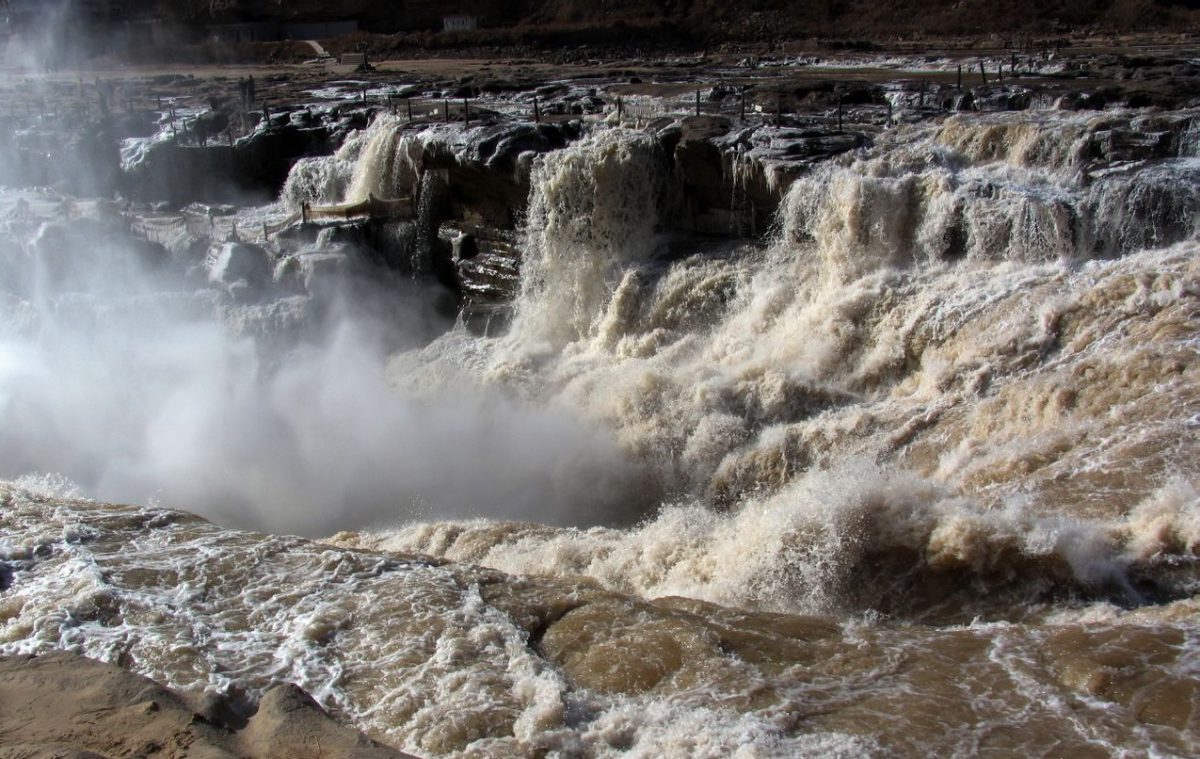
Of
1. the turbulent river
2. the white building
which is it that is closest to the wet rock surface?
the turbulent river

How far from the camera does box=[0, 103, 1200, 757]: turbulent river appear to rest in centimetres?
664

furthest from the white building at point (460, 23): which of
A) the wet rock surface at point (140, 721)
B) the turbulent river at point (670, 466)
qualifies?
the wet rock surface at point (140, 721)

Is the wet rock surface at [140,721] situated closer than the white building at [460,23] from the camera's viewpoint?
Yes

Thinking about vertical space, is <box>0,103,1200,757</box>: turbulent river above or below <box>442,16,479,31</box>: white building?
below

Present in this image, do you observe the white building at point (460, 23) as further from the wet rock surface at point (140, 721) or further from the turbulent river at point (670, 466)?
the wet rock surface at point (140, 721)

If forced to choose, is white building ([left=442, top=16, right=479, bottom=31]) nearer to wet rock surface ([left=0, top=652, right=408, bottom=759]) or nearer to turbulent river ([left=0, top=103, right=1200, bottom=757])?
turbulent river ([left=0, top=103, right=1200, bottom=757])

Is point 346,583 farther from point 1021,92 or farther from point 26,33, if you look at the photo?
point 26,33

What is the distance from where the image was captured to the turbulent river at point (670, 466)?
6.64 m

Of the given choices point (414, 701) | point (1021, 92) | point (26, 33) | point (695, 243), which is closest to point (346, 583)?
point (414, 701)

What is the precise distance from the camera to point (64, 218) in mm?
19594

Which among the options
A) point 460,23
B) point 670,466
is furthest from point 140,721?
point 460,23

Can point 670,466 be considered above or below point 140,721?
below

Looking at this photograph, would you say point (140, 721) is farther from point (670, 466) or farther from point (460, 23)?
point (460, 23)

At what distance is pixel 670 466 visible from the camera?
1179cm
